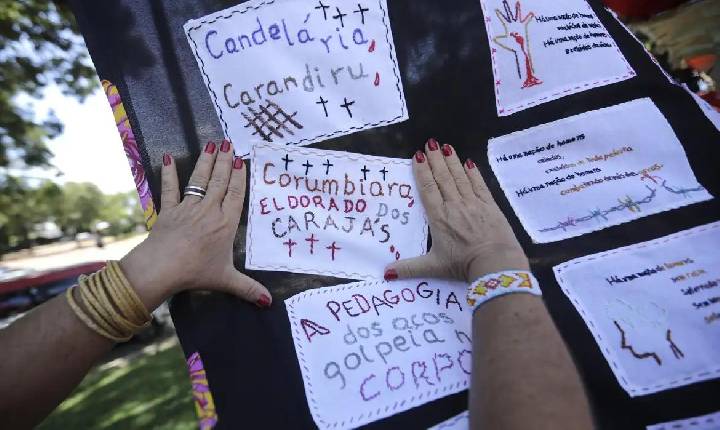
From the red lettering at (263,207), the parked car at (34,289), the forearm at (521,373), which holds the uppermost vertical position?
the red lettering at (263,207)

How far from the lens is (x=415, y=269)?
1274 millimetres

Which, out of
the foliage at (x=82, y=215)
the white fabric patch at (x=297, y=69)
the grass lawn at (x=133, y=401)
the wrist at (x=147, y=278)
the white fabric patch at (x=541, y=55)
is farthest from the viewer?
the foliage at (x=82, y=215)

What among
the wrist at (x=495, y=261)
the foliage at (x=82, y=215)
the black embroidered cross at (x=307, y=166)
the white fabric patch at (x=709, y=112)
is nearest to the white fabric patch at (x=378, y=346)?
the wrist at (x=495, y=261)

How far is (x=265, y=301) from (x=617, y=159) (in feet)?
3.85

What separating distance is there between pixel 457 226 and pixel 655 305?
58cm

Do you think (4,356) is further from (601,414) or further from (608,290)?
(608,290)

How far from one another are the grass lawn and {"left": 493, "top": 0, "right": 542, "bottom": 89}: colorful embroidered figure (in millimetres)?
3706

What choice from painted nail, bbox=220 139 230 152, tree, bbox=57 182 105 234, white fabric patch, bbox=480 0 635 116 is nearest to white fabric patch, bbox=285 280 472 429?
painted nail, bbox=220 139 230 152

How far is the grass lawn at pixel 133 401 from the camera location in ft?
13.0

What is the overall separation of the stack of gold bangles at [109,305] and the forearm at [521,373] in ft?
2.67

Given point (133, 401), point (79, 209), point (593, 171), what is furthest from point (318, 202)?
point (79, 209)

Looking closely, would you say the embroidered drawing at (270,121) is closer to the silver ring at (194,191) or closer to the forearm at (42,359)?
the silver ring at (194,191)

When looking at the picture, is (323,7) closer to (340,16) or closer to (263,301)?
(340,16)

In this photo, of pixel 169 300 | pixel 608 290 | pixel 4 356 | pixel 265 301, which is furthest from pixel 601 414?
pixel 4 356
